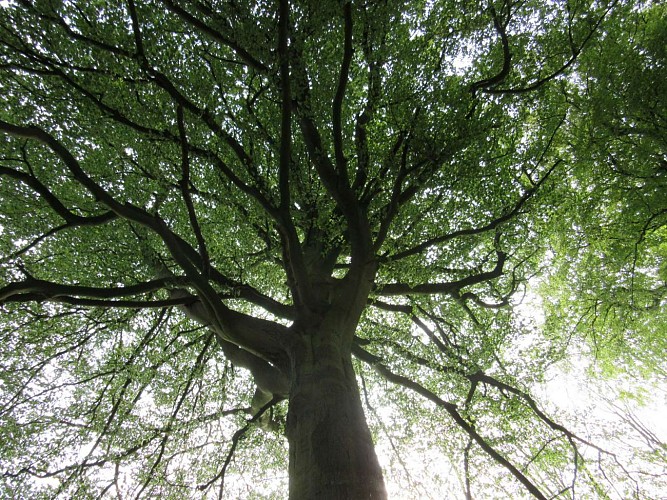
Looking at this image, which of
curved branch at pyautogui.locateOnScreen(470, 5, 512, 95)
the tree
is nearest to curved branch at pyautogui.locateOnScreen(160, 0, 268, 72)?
the tree

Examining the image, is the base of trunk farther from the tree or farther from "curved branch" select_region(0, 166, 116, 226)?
"curved branch" select_region(0, 166, 116, 226)

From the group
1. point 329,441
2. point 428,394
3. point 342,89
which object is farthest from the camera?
point 428,394

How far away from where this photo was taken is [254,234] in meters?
8.73

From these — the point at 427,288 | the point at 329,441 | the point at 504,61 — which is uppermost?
the point at 504,61

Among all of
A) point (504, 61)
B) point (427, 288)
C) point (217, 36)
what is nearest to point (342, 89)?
point (217, 36)

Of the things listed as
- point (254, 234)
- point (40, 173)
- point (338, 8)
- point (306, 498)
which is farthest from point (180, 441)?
point (338, 8)

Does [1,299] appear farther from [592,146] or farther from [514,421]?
[592,146]

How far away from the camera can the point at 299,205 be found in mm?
8453

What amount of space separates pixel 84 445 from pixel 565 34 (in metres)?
14.2

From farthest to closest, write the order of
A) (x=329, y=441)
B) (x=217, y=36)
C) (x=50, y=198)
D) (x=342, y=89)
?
1. (x=217, y=36)
2. (x=342, y=89)
3. (x=50, y=198)
4. (x=329, y=441)

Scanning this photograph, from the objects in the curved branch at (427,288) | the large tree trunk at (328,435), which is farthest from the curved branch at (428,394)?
the large tree trunk at (328,435)

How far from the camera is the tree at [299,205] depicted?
5309 mm

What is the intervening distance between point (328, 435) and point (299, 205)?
5.75 metres

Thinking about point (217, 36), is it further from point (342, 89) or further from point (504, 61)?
point (504, 61)
